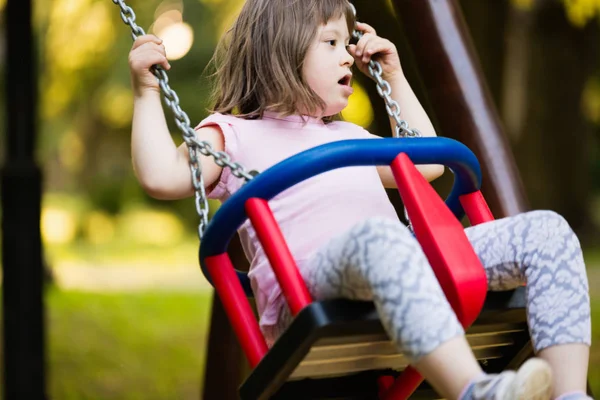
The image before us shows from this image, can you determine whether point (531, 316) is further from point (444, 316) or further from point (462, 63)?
point (462, 63)

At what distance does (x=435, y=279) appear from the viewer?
1.59 metres

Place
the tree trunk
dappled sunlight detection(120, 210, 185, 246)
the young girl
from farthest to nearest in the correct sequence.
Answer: dappled sunlight detection(120, 210, 185, 246)
the tree trunk
the young girl

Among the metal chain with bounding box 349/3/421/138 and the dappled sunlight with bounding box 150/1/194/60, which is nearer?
the metal chain with bounding box 349/3/421/138

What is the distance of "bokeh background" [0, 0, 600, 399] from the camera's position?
6.42m

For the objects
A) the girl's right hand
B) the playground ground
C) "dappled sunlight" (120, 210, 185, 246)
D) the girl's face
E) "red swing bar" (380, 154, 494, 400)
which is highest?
the girl's right hand

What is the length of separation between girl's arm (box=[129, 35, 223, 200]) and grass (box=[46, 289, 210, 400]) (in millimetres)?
3961

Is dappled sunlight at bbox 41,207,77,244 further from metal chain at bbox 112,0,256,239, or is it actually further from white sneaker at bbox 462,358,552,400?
white sneaker at bbox 462,358,552,400

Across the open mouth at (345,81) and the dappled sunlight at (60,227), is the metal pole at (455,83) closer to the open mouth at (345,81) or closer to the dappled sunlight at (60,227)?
the open mouth at (345,81)

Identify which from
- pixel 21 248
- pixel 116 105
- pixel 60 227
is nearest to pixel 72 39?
pixel 116 105

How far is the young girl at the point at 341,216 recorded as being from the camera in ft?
5.06

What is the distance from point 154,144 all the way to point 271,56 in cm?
39

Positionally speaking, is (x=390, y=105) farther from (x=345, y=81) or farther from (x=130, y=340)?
(x=130, y=340)

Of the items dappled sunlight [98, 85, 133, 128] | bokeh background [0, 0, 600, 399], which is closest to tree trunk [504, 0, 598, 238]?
bokeh background [0, 0, 600, 399]

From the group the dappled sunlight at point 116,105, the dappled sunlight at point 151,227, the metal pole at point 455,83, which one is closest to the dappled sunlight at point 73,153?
the dappled sunlight at point 116,105
